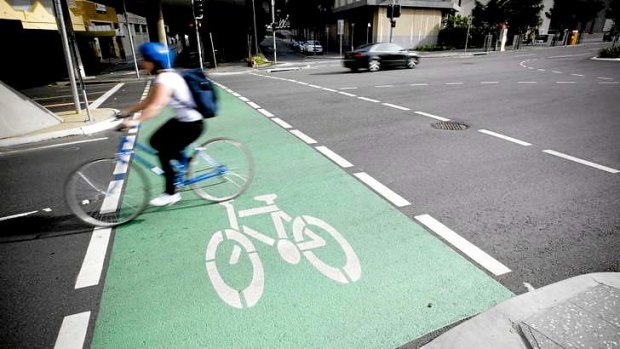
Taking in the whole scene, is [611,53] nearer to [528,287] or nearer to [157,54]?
[528,287]

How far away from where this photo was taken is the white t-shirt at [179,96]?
3.67 m

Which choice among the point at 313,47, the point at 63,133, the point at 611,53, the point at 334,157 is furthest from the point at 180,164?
the point at 313,47

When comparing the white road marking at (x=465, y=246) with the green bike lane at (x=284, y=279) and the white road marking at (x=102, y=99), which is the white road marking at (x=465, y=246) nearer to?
the green bike lane at (x=284, y=279)

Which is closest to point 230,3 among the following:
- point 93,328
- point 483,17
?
point 483,17

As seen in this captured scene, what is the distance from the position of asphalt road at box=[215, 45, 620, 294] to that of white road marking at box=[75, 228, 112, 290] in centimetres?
337

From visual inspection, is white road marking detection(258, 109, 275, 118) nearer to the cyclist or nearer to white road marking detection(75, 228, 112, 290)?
the cyclist

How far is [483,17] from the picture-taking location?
1703 inches

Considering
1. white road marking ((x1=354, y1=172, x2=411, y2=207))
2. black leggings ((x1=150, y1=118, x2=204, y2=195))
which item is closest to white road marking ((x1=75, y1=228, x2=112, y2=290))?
black leggings ((x1=150, y1=118, x2=204, y2=195))

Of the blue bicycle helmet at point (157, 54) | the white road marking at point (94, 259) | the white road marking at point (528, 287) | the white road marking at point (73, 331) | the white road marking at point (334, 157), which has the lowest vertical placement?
the white road marking at point (73, 331)

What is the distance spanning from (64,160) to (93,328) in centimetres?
499

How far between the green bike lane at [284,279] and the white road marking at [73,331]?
97mm

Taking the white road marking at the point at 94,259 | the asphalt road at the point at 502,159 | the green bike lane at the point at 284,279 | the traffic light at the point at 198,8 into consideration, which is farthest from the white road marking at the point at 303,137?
the traffic light at the point at 198,8

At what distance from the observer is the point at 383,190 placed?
15.8 ft

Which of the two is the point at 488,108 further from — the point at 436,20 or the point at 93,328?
the point at 436,20
